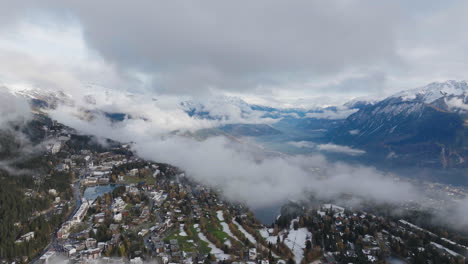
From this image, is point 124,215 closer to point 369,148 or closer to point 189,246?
point 189,246

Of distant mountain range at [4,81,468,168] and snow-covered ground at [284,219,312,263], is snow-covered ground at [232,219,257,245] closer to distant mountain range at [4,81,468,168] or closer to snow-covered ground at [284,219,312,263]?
snow-covered ground at [284,219,312,263]

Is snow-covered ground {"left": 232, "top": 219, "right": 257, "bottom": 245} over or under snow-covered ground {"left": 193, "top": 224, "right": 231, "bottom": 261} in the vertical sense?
under

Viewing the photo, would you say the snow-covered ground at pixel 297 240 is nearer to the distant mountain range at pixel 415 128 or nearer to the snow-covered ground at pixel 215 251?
the snow-covered ground at pixel 215 251

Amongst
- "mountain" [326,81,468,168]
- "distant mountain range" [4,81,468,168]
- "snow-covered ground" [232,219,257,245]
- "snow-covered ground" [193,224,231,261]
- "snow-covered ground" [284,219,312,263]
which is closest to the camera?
"snow-covered ground" [193,224,231,261]

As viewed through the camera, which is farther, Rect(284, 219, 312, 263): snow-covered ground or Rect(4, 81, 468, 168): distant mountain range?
Rect(4, 81, 468, 168): distant mountain range

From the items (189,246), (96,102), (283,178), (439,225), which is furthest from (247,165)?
(96,102)

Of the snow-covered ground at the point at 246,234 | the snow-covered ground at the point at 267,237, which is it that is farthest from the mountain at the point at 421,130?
the snow-covered ground at the point at 246,234

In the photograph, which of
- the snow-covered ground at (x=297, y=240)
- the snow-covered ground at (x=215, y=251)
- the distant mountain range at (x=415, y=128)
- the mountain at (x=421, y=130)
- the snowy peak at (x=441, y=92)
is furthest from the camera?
the snowy peak at (x=441, y=92)

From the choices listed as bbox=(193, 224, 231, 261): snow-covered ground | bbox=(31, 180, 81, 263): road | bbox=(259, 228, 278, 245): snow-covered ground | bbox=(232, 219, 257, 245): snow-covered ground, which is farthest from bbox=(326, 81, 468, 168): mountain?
bbox=(31, 180, 81, 263): road
